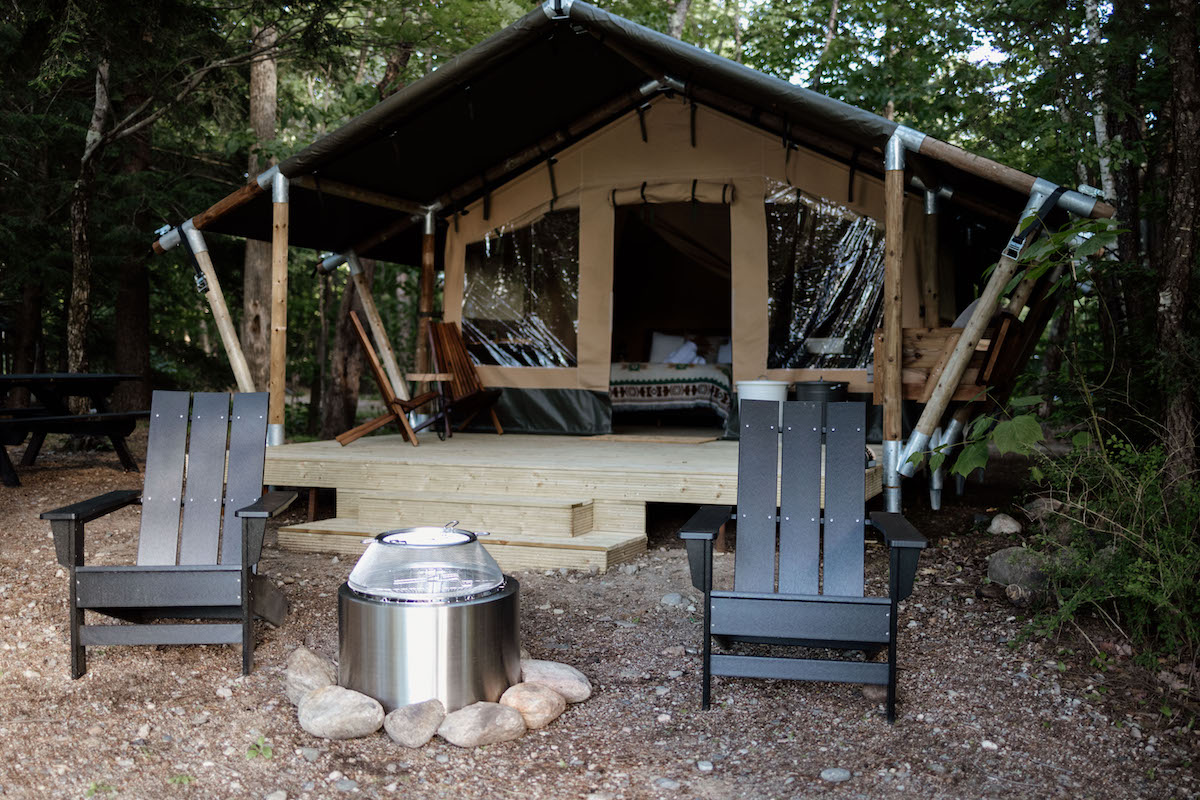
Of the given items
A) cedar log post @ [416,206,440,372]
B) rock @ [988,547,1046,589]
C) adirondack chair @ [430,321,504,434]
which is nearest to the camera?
rock @ [988,547,1046,589]

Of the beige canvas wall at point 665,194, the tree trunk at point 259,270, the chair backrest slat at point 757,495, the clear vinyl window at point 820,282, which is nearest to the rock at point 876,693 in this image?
the chair backrest slat at point 757,495

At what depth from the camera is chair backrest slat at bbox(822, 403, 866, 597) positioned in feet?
9.26

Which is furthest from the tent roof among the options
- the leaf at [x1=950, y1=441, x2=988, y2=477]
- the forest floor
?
the forest floor

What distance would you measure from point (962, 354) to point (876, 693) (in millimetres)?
2261

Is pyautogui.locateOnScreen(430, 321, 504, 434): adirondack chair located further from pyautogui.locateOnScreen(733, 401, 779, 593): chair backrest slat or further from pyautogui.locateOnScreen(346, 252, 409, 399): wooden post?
pyautogui.locateOnScreen(733, 401, 779, 593): chair backrest slat

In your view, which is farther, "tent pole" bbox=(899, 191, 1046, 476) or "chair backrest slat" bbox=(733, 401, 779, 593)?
"tent pole" bbox=(899, 191, 1046, 476)

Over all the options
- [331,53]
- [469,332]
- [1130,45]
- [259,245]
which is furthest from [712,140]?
[259,245]

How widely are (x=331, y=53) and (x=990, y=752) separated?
709 centimetres

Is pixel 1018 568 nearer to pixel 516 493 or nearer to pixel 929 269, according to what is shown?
pixel 516 493

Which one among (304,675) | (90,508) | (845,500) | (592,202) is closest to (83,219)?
(592,202)

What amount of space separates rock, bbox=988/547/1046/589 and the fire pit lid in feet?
6.63

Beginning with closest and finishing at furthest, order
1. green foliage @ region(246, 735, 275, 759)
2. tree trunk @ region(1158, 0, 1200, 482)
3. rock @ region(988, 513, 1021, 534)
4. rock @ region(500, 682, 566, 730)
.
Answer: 1. green foliage @ region(246, 735, 275, 759)
2. rock @ region(500, 682, 566, 730)
3. tree trunk @ region(1158, 0, 1200, 482)
4. rock @ region(988, 513, 1021, 534)

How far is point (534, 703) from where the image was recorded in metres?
2.54

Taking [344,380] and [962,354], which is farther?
[344,380]
